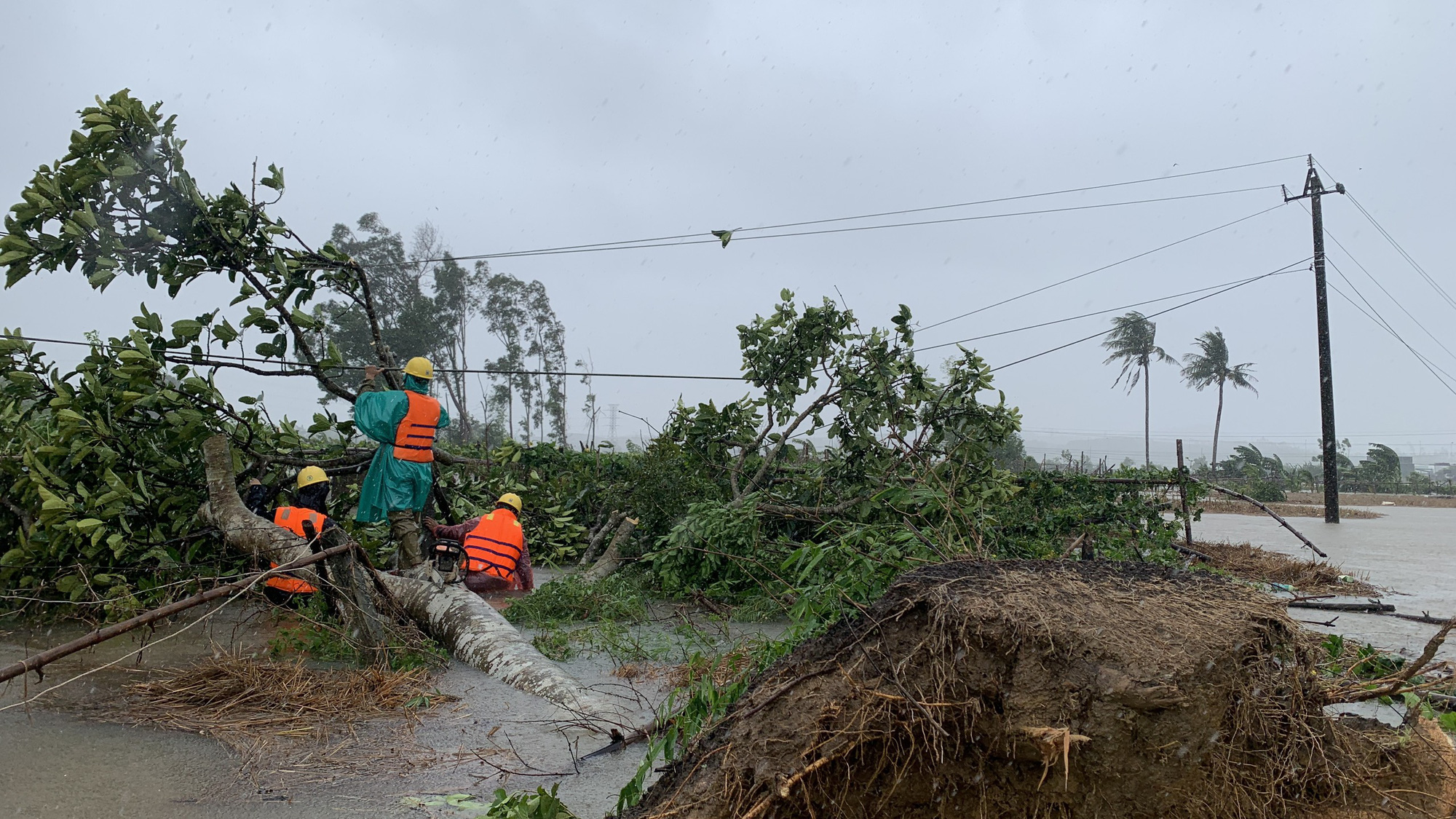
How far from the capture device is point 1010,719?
275 cm

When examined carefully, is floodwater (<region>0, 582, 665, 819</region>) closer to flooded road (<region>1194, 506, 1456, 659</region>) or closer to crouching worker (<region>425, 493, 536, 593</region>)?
crouching worker (<region>425, 493, 536, 593</region>)

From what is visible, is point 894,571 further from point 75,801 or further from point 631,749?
point 75,801

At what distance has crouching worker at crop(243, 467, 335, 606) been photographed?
6.66 metres

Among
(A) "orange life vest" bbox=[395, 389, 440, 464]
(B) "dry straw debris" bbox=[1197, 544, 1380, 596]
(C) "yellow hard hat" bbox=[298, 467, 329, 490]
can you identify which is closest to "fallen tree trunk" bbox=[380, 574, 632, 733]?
(A) "orange life vest" bbox=[395, 389, 440, 464]

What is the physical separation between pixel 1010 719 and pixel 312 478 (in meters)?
6.65

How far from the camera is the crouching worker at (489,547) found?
8.00 m

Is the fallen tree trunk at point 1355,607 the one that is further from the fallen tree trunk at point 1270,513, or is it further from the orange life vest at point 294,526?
the orange life vest at point 294,526

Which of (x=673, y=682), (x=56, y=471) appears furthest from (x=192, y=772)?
(x=56, y=471)

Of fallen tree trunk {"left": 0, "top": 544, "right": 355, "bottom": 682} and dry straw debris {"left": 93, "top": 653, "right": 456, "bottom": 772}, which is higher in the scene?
fallen tree trunk {"left": 0, "top": 544, "right": 355, "bottom": 682}

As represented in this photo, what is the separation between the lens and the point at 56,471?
22.1 feet

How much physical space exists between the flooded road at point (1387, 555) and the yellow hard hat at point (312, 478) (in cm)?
826

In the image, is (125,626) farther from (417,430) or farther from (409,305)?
(409,305)

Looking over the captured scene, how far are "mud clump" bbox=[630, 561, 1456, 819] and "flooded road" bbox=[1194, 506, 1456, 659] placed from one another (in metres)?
3.95

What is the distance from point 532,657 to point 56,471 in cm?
432
